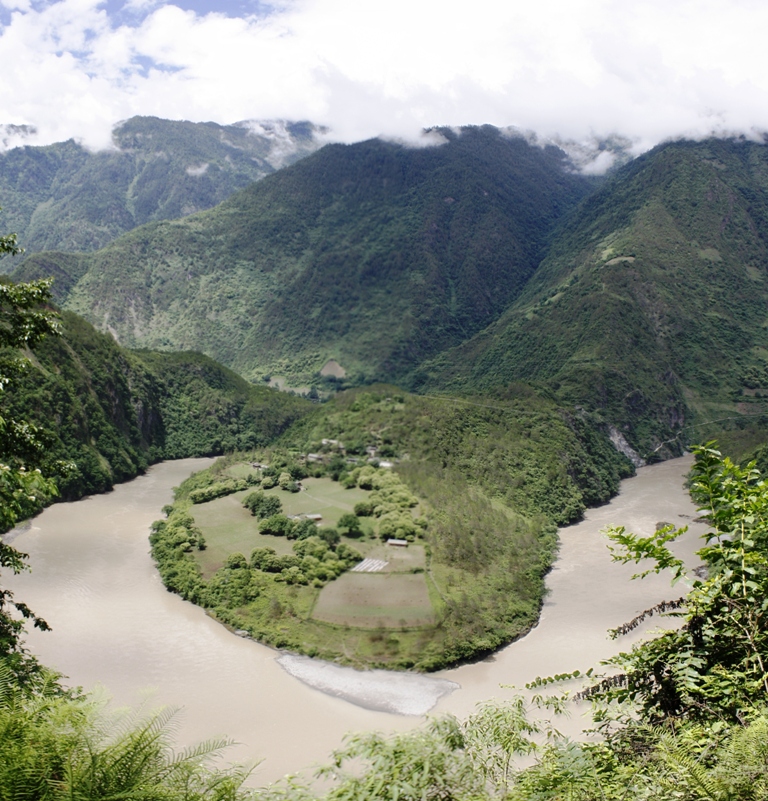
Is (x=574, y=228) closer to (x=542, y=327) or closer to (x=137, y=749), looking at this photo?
(x=542, y=327)

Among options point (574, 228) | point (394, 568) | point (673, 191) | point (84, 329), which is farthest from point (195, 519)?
point (574, 228)

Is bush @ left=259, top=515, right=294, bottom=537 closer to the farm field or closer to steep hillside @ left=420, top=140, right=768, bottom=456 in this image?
the farm field

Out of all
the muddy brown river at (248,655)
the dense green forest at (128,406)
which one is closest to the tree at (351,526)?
A: the muddy brown river at (248,655)

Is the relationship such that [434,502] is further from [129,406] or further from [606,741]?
[129,406]

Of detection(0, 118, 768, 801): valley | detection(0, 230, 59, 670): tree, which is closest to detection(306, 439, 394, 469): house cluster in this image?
detection(0, 118, 768, 801): valley

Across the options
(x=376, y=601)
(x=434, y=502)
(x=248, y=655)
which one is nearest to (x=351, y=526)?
(x=434, y=502)

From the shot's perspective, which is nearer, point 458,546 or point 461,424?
point 458,546

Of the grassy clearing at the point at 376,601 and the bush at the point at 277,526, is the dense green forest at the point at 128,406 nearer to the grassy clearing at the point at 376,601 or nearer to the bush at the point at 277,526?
the bush at the point at 277,526
